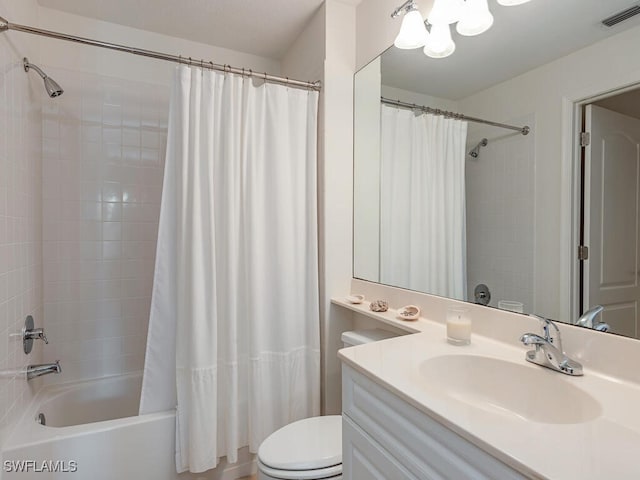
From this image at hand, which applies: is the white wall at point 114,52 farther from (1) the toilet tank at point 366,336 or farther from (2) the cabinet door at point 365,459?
(2) the cabinet door at point 365,459

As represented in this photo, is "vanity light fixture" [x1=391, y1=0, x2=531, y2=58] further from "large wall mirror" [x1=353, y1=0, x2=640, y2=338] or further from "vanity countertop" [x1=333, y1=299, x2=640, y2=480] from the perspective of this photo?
"vanity countertop" [x1=333, y1=299, x2=640, y2=480]

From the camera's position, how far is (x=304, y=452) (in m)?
1.23

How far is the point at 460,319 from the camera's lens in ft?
3.62

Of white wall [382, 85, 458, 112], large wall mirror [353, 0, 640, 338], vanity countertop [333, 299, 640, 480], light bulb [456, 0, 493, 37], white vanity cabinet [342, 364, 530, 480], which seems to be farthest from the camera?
white wall [382, 85, 458, 112]

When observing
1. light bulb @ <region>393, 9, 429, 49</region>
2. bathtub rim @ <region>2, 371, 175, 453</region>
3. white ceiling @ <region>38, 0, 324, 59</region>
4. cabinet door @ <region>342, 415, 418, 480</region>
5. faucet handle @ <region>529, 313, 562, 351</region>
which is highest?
white ceiling @ <region>38, 0, 324, 59</region>

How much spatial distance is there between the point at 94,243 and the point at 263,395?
1399 millimetres

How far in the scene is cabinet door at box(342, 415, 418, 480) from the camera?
0.79 metres

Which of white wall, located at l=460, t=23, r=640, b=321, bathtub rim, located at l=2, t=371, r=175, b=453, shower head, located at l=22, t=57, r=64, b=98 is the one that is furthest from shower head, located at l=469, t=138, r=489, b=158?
shower head, located at l=22, t=57, r=64, b=98

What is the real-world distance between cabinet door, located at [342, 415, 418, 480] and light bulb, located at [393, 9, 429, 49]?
149cm

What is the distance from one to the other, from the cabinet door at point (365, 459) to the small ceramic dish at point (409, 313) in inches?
21.0

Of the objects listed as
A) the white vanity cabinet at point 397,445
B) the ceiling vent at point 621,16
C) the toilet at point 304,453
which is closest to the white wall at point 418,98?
the ceiling vent at point 621,16

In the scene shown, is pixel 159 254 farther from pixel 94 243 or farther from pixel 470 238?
pixel 470 238

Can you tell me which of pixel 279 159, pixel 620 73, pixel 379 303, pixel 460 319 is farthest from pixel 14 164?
pixel 620 73

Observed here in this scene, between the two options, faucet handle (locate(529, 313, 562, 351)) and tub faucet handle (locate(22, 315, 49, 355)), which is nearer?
faucet handle (locate(529, 313, 562, 351))
